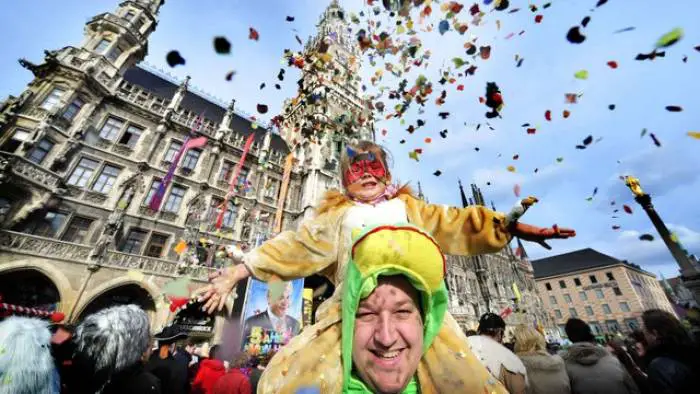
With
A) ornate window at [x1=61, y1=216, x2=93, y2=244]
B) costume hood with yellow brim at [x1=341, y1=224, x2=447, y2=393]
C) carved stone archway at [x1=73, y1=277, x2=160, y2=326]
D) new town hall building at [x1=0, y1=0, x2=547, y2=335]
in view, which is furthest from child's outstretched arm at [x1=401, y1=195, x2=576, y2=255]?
ornate window at [x1=61, y1=216, x2=93, y2=244]

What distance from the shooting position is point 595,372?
9.82ft

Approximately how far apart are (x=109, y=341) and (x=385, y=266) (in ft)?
7.72

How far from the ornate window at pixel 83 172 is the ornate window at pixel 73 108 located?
7.57 ft

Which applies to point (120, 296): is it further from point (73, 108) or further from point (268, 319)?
point (73, 108)

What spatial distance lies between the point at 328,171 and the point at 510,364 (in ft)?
65.7

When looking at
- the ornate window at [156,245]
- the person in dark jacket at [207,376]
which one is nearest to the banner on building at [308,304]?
the ornate window at [156,245]

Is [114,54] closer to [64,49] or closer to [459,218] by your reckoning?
[64,49]

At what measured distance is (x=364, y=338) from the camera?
1230 mm

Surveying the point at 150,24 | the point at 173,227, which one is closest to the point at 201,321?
the point at 173,227

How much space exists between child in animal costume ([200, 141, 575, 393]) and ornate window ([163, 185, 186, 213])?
1737 cm

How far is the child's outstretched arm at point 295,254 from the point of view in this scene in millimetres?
1725

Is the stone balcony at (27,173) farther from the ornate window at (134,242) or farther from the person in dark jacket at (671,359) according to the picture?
the person in dark jacket at (671,359)

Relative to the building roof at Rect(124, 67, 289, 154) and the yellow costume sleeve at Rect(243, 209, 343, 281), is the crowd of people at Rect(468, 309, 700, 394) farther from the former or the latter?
the building roof at Rect(124, 67, 289, 154)

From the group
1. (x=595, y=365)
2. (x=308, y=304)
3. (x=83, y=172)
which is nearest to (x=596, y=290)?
(x=308, y=304)
